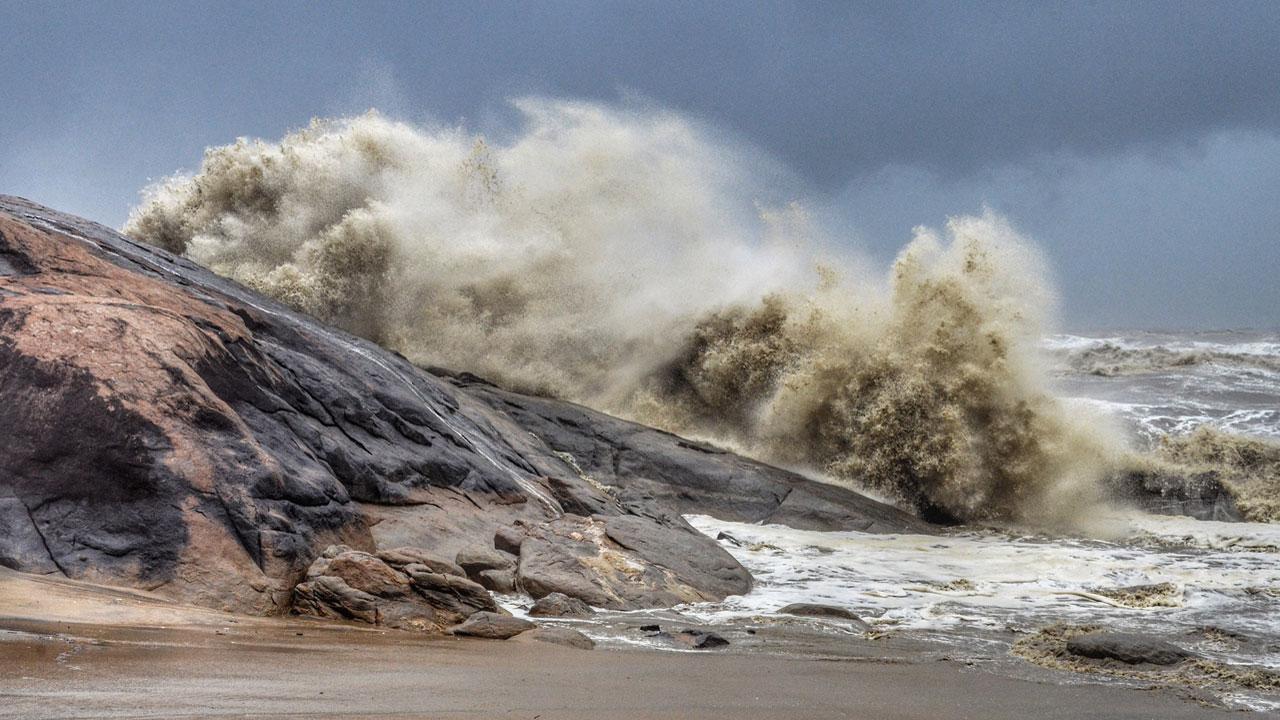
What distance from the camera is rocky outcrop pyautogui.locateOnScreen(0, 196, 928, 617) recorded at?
16.3ft

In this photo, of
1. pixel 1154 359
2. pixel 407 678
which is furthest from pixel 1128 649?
pixel 1154 359

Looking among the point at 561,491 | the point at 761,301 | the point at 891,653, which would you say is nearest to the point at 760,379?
the point at 761,301

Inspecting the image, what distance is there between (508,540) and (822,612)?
2.12m

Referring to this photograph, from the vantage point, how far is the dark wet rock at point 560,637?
15.7ft

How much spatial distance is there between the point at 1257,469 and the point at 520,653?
44.4ft

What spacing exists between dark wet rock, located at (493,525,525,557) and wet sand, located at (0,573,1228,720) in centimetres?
218

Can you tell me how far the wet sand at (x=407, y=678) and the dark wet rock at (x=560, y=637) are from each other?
0.65 ft

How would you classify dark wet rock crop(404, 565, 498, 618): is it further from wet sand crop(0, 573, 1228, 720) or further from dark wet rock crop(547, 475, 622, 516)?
dark wet rock crop(547, 475, 622, 516)

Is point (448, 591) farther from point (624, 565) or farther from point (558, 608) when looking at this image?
point (624, 565)

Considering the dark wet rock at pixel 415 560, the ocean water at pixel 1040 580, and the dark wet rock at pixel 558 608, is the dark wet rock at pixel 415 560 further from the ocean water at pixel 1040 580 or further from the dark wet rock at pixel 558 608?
the ocean water at pixel 1040 580

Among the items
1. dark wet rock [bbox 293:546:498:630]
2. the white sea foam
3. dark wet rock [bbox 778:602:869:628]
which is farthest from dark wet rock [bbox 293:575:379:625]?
dark wet rock [bbox 778:602:869:628]

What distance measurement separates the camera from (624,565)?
6855mm

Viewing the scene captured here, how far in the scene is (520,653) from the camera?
4324 mm

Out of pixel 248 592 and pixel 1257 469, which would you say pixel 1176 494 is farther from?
pixel 248 592
